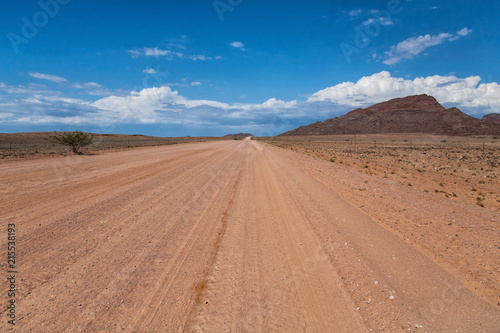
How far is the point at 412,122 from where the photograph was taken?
14700 centimetres

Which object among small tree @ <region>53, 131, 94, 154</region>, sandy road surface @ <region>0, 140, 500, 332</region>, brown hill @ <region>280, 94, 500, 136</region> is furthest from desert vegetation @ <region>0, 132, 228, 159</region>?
brown hill @ <region>280, 94, 500, 136</region>

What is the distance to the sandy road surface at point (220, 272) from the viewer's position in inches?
131

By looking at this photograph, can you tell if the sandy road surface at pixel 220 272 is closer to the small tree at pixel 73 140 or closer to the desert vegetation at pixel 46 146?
the desert vegetation at pixel 46 146

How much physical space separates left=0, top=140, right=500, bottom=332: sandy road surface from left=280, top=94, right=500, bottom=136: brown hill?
464 ft

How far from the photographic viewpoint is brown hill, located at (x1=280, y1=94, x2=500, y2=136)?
122250mm

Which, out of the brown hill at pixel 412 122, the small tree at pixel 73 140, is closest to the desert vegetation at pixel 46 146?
the small tree at pixel 73 140

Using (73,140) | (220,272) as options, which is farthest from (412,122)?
(220,272)

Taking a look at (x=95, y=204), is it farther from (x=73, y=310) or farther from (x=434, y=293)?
(x=434, y=293)

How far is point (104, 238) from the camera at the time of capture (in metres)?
5.54

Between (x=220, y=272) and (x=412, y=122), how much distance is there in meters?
169

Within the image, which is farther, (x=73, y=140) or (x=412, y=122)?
(x=412, y=122)

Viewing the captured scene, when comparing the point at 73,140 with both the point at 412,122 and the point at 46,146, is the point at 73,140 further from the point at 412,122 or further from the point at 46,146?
the point at 412,122

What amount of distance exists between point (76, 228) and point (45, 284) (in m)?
2.36

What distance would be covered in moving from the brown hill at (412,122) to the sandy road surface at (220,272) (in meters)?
142
